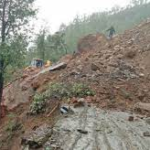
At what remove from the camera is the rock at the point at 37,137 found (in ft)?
36.5

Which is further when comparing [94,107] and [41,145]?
[94,107]

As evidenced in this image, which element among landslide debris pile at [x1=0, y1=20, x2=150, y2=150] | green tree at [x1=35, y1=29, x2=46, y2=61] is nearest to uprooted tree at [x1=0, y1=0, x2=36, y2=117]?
landslide debris pile at [x1=0, y1=20, x2=150, y2=150]

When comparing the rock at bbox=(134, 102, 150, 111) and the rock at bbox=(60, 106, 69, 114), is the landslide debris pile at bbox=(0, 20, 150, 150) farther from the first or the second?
the rock at bbox=(60, 106, 69, 114)

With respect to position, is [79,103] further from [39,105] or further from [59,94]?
[39,105]

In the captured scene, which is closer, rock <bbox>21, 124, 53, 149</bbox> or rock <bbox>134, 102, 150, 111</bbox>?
rock <bbox>21, 124, 53, 149</bbox>

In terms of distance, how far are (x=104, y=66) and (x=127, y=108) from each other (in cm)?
393

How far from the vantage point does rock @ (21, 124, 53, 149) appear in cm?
1113

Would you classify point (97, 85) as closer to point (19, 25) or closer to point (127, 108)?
point (127, 108)

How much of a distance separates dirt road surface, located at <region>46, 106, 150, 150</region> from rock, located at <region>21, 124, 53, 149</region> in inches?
8.6

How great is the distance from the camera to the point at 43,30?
138ft

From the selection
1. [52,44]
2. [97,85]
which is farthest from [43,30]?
[97,85]

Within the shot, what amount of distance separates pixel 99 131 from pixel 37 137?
71.1 inches

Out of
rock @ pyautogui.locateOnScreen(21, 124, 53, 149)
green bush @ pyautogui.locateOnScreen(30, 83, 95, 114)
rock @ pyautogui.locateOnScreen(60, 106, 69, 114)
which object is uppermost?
green bush @ pyautogui.locateOnScreen(30, 83, 95, 114)

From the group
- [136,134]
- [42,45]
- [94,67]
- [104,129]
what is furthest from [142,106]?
[42,45]
